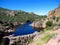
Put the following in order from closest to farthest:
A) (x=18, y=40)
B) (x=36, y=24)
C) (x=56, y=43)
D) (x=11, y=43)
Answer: (x=56, y=43)
(x=11, y=43)
(x=18, y=40)
(x=36, y=24)

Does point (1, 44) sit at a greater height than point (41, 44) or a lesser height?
lesser

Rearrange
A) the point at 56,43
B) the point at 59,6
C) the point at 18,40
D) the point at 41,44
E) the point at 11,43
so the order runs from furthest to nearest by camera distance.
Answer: the point at 59,6 → the point at 18,40 → the point at 11,43 → the point at 41,44 → the point at 56,43

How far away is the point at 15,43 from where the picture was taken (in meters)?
54.7

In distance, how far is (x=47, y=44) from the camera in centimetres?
1181

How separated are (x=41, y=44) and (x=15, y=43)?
141 feet

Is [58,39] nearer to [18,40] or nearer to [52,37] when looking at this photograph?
[52,37]

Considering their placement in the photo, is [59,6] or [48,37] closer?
[48,37]

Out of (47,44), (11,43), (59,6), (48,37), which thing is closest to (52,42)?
(47,44)

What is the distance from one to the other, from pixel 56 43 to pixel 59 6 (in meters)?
91.8

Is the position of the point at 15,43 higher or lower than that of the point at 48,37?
lower

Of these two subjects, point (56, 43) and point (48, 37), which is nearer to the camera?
point (56, 43)

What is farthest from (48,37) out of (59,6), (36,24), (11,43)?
(36,24)

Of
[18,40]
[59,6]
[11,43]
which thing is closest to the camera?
[11,43]

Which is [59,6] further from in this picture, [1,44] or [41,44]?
[41,44]
